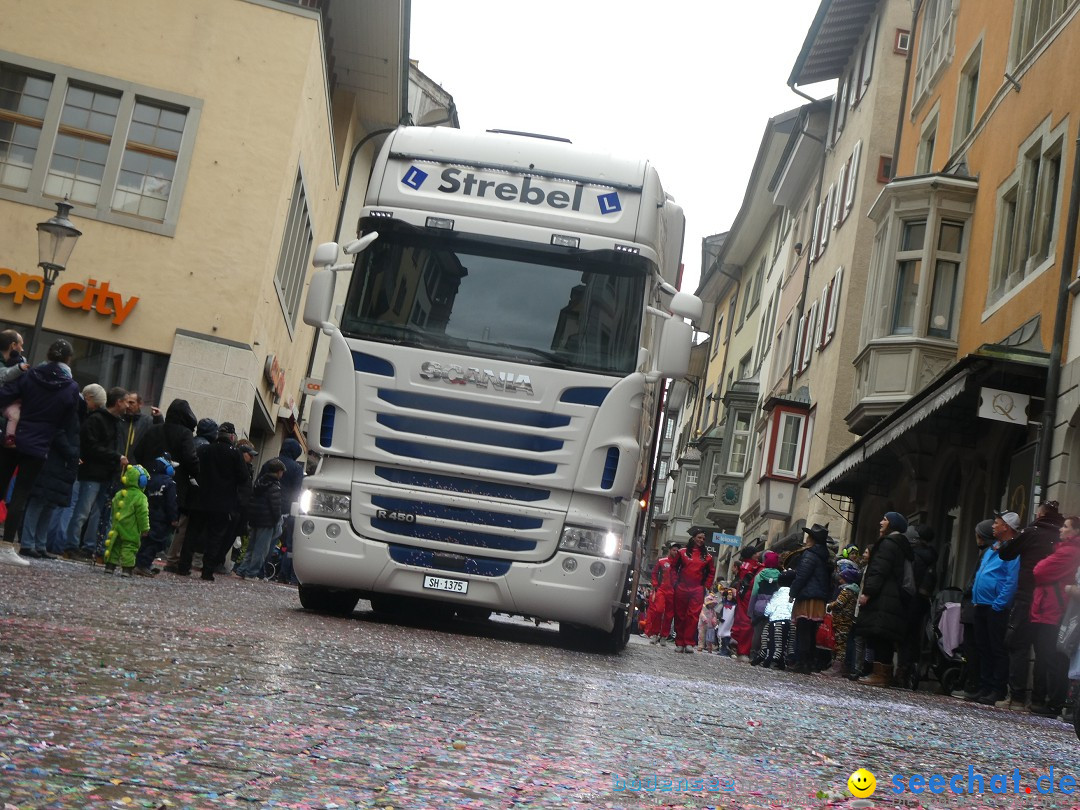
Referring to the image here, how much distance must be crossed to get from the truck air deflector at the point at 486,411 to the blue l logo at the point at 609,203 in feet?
5.99

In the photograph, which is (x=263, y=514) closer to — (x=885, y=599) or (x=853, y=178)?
(x=885, y=599)

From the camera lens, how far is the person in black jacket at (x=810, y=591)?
58.5ft

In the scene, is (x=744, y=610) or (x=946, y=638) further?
(x=744, y=610)

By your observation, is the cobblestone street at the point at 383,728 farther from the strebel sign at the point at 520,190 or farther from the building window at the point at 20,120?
the building window at the point at 20,120

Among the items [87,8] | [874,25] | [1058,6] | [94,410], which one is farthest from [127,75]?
[874,25]

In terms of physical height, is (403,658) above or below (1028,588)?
below

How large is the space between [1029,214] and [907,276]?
5553 mm

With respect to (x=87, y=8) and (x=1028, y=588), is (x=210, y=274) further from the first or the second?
(x=1028, y=588)

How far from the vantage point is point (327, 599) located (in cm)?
1275

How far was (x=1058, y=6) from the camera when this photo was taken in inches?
813

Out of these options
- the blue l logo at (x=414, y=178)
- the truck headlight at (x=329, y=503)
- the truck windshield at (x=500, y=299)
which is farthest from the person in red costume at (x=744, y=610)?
the truck headlight at (x=329, y=503)

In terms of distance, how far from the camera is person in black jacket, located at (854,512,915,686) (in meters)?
16.0

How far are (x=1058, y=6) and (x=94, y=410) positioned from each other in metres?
13.6

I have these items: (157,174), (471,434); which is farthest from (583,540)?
(157,174)
